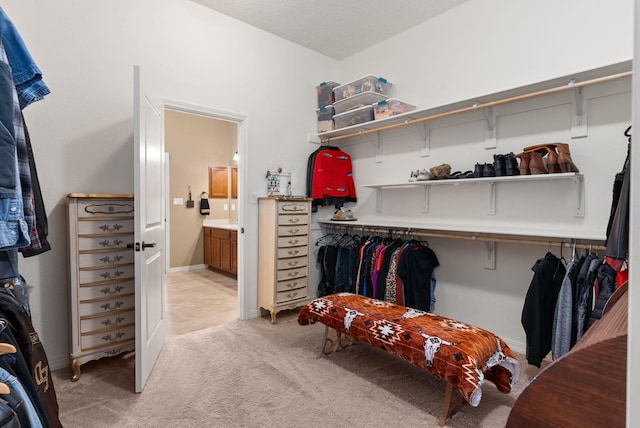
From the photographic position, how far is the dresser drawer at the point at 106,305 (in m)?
2.32

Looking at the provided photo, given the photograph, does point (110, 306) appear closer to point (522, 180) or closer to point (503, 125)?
point (522, 180)

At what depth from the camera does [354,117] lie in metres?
3.76

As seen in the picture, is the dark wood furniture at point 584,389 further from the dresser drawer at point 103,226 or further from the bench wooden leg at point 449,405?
the dresser drawer at point 103,226

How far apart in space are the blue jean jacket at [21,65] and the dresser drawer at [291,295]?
2563mm

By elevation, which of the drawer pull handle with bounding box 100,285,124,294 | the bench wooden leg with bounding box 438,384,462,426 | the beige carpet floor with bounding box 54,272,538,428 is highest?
the drawer pull handle with bounding box 100,285,124,294

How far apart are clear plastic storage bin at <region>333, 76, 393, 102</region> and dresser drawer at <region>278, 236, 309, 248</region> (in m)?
1.68

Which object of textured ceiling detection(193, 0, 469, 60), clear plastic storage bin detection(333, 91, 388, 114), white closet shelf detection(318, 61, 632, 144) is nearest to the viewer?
white closet shelf detection(318, 61, 632, 144)

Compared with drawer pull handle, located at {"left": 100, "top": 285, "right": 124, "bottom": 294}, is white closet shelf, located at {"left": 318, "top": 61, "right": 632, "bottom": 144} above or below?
above

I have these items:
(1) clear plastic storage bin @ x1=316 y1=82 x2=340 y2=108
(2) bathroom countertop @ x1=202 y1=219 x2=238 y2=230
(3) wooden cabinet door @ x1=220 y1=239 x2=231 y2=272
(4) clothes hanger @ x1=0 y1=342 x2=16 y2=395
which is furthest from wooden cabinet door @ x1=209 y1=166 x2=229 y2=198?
(4) clothes hanger @ x1=0 y1=342 x2=16 y2=395

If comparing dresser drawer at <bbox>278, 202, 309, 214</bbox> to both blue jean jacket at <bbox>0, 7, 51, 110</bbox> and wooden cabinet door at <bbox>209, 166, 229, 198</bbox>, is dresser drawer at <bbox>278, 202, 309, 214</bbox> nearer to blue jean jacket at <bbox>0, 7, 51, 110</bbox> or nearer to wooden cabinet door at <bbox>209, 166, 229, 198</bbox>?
blue jean jacket at <bbox>0, 7, 51, 110</bbox>

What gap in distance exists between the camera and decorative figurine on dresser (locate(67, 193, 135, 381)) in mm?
2289

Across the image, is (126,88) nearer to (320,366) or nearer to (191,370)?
(191,370)

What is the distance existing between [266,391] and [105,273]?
4.66 feet

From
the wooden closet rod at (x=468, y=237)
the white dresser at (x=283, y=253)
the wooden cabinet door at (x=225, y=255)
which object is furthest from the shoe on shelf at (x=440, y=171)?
the wooden cabinet door at (x=225, y=255)
